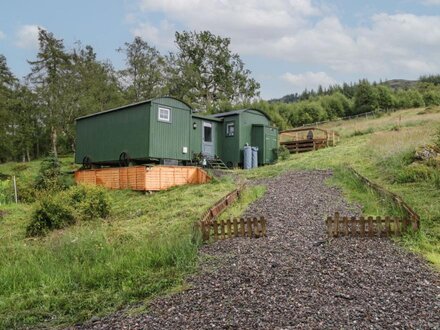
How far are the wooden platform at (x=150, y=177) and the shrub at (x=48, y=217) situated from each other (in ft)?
13.9

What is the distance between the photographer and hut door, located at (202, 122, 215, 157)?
798 inches

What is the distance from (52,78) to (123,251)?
102 ft

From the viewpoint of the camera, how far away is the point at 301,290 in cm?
466

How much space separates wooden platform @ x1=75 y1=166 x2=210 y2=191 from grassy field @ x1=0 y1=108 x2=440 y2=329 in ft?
6.93

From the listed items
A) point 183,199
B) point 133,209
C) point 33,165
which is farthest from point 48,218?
point 33,165

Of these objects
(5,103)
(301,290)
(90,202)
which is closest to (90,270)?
(301,290)

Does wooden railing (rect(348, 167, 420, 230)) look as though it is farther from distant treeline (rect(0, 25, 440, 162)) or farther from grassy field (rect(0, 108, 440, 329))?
distant treeline (rect(0, 25, 440, 162))

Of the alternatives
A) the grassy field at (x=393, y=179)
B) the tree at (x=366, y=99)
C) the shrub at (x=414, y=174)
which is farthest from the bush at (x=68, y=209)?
the tree at (x=366, y=99)

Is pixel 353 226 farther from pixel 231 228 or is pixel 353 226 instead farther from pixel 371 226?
pixel 231 228

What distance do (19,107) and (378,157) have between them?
30415 mm

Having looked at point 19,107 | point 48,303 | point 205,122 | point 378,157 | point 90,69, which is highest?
point 90,69

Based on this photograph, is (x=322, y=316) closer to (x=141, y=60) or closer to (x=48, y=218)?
(x=48, y=218)

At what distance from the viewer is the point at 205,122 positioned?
20.4m

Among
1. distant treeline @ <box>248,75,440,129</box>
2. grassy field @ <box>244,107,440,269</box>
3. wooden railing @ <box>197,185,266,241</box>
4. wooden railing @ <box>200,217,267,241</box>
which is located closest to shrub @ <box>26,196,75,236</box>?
wooden railing @ <box>197,185,266,241</box>
